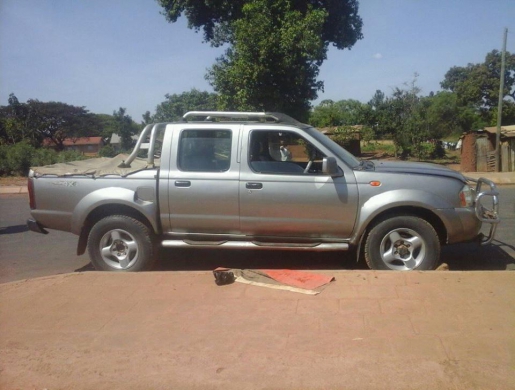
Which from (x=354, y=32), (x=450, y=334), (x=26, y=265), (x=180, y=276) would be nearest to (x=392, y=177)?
(x=450, y=334)

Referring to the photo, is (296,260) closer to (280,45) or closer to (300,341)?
(300,341)

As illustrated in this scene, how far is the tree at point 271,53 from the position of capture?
19.2 meters

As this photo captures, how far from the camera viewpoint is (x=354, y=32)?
24656mm

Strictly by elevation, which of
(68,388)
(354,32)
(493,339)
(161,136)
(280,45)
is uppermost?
(354,32)

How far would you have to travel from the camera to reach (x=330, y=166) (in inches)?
240

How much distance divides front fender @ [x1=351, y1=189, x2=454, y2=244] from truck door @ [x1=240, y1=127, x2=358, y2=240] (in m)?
0.14

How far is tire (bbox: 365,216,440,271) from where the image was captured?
19.9 ft

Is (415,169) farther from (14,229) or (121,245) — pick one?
(14,229)

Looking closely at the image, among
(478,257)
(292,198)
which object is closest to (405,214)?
(292,198)

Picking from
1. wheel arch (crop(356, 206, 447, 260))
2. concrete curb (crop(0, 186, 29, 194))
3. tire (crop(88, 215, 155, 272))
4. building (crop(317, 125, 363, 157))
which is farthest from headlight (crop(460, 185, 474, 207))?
building (crop(317, 125, 363, 157))

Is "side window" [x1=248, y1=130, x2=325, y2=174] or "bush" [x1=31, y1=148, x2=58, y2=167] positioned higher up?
"side window" [x1=248, y1=130, x2=325, y2=174]

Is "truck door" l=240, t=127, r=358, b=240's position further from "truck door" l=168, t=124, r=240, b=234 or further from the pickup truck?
"truck door" l=168, t=124, r=240, b=234

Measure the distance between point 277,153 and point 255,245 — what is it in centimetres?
124

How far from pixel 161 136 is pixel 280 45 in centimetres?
1304
